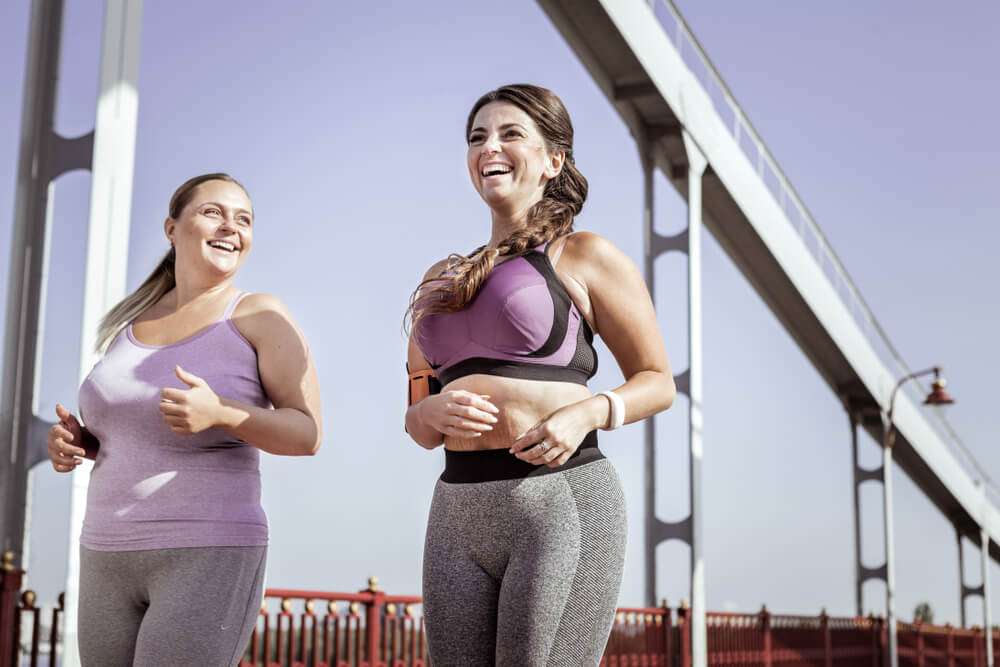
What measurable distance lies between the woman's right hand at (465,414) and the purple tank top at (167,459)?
57 cm

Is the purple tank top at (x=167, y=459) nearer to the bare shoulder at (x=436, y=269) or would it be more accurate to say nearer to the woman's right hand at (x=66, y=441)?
the woman's right hand at (x=66, y=441)

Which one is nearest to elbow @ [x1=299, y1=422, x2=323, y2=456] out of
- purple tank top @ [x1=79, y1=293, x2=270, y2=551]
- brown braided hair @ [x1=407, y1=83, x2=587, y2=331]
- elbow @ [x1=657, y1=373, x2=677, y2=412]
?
purple tank top @ [x1=79, y1=293, x2=270, y2=551]

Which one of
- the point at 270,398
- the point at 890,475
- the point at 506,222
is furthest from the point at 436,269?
the point at 890,475

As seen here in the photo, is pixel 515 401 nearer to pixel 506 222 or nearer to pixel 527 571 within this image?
pixel 527 571

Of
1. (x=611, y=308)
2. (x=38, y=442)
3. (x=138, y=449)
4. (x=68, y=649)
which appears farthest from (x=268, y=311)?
(x=38, y=442)

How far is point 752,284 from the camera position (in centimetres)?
1614

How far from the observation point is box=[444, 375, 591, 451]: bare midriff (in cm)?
185

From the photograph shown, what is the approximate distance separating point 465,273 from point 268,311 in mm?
587

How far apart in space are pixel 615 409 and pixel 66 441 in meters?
1.24

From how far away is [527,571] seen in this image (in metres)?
1.78

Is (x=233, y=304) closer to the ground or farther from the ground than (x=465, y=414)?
farther from the ground

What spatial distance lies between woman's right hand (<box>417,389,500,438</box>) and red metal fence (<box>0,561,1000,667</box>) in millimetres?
3602

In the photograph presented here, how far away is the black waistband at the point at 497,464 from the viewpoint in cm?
184

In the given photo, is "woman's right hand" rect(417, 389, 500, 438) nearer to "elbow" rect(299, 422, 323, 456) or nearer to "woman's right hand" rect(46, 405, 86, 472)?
"elbow" rect(299, 422, 323, 456)
